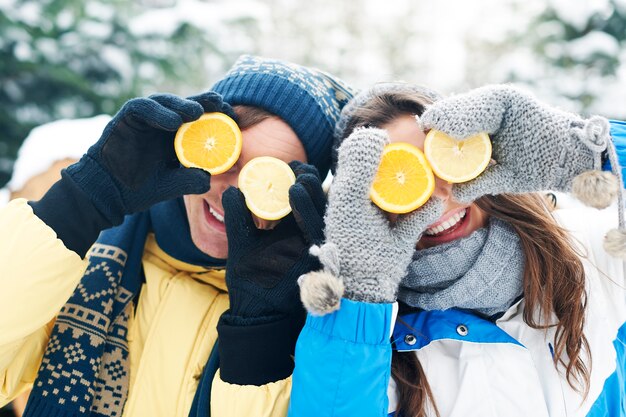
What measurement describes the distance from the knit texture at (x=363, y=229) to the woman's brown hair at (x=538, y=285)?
0.32 m

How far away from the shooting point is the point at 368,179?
1.66 m

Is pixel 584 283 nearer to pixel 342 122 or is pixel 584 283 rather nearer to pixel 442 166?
pixel 442 166

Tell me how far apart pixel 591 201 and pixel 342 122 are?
0.94m

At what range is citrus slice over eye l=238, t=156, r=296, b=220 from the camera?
1820 mm

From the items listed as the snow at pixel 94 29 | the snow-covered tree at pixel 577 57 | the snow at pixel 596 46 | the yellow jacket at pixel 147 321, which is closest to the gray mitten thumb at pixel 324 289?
the yellow jacket at pixel 147 321

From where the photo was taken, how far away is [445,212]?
1.89 m

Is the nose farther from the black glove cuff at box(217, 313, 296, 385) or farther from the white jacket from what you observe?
the black glove cuff at box(217, 313, 296, 385)

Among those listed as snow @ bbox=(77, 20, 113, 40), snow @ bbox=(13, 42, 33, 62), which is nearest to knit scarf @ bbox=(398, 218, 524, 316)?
snow @ bbox=(77, 20, 113, 40)

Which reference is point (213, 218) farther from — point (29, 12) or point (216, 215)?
point (29, 12)

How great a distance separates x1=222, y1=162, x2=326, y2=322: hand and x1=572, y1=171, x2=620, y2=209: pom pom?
0.78 metres

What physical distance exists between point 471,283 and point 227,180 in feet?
3.11

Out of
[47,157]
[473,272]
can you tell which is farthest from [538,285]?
[47,157]

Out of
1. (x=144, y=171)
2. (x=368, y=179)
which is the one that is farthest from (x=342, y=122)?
(x=144, y=171)

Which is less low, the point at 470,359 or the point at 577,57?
the point at 577,57
